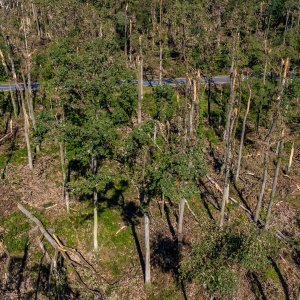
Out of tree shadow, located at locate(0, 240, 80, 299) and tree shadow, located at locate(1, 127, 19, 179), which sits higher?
tree shadow, located at locate(1, 127, 19, 179)

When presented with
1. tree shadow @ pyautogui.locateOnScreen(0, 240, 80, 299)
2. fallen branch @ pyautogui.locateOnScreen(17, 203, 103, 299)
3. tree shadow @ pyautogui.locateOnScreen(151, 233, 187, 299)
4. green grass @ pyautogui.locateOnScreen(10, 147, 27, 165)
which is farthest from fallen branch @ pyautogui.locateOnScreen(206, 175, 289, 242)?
green grass @ pyautogui.locateOnScreen(10, 147, 27, 165)

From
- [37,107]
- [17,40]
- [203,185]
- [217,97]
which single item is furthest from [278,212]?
[17,40]

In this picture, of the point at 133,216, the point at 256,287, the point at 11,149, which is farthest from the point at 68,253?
the point at 11,149

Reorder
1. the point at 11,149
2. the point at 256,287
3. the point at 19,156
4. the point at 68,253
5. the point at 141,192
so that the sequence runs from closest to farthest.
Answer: the point at 141,192
the point at 256,287
the point at 68,253
the point at 19,156
the point at 11,149

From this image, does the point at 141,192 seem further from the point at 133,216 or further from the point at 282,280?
the point at 282,280

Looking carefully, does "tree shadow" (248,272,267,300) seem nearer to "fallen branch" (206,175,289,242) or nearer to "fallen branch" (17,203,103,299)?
"fallen branch" (206,175,289,242)

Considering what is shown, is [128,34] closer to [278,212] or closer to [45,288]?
[278,212]
